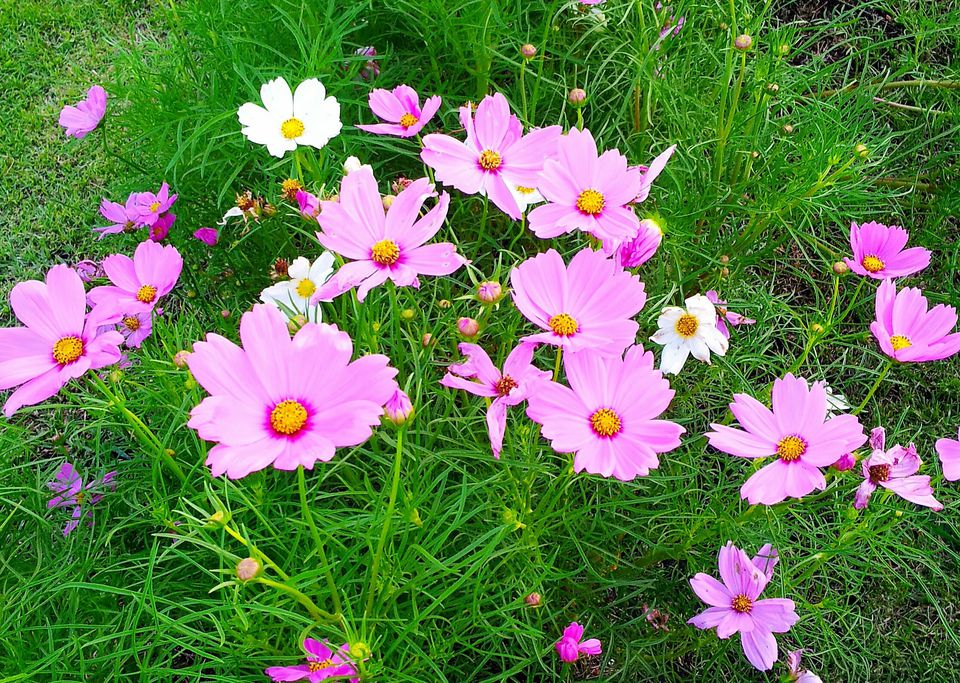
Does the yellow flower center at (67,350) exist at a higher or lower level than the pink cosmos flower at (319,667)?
higher

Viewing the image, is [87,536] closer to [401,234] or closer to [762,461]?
[401,234]

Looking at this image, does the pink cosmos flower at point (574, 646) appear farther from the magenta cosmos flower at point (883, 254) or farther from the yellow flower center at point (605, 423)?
the magenta cosmos flower at point (883, 254)

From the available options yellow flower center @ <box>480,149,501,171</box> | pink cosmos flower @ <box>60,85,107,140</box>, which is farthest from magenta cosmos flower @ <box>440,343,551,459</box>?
pink cosmos flower @ <box>60,85,107,140</box>

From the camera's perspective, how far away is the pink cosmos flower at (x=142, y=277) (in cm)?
103

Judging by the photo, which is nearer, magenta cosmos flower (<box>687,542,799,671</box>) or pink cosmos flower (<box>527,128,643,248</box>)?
pink cosmos flower (<box>527,128,643,248</box>)

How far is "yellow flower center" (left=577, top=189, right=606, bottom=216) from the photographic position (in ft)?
2.94

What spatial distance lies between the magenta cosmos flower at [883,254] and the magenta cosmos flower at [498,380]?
644 millimetres

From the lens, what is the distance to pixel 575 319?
2.77ft

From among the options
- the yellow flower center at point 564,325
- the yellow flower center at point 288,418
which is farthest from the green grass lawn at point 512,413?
the yellow flower center at point 288,418

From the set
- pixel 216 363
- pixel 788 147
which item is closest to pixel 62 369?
pixel 216 363

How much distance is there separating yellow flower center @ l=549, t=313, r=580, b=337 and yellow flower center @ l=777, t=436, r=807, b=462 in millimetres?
279

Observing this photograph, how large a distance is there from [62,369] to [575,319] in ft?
1.79

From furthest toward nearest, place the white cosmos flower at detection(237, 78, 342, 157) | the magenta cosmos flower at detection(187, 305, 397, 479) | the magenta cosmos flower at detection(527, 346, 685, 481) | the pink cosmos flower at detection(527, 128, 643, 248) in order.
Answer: the white cosmos flower at detection(237, 78, 342, 157) < the pink cosmos flower at detection(527, 128, 643, 248) < the magenta cosmos flower at detection(527, 346, 685, 481) < the magenta cosmos flower at detection(187, 305, 397, 479)

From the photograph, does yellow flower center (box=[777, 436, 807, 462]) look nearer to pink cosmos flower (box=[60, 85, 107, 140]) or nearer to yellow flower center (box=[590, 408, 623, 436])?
yellow flower center (box=[590, 408, 623, 436])
